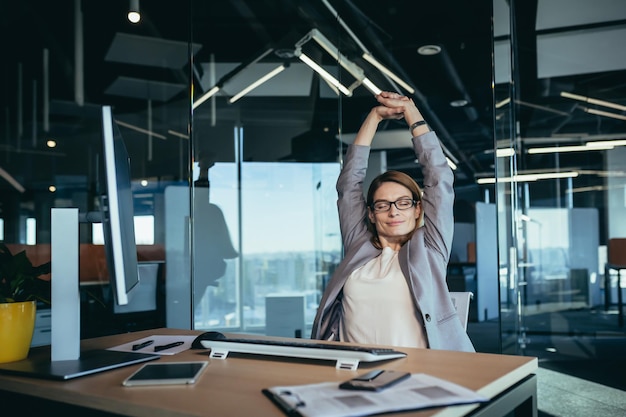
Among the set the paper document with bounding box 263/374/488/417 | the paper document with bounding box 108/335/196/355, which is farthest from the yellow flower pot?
the paper document with bounding box 263/374/488/417

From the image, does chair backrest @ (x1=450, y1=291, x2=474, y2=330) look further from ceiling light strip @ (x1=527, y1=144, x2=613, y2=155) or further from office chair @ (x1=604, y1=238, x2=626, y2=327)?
ceiling light strip @ (x1=527, y1=144, x2=613, y2=155)

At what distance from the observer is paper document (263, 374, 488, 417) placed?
0.99 m

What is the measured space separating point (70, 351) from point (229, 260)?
292cm

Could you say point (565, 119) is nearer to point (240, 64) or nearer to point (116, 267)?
point (240, 64)

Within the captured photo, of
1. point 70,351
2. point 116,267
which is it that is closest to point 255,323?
point 70,351

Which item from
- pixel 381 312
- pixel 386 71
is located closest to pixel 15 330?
pixel 381 312

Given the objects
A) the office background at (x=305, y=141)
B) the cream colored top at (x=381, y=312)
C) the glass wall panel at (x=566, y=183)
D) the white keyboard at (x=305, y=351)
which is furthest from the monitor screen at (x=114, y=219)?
the glass wall panel at (x=566, y=183)

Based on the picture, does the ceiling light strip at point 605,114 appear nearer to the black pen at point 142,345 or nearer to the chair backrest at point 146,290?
the chair backrest at point 146,290

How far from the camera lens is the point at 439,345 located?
201 cm

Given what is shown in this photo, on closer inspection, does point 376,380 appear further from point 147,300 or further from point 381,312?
point 147,300

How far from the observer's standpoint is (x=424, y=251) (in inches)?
84.4

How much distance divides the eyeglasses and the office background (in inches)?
54.8

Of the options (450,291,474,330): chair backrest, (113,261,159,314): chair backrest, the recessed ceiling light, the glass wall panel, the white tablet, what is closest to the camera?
the white tablet

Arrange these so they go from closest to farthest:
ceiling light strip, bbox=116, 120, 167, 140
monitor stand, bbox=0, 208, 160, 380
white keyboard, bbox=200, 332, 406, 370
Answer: white keyboard, bbox=200, 332, 406, 370, monitor stand, bbox=0, 208, 160, 380, ceiling light strip, bbox=116, 120, 167, 140
